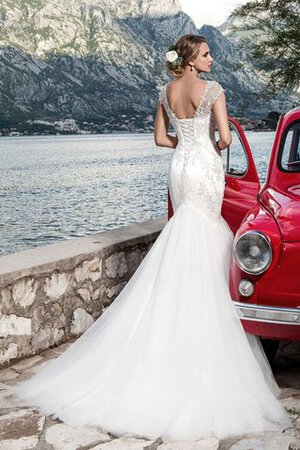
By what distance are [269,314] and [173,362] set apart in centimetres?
63

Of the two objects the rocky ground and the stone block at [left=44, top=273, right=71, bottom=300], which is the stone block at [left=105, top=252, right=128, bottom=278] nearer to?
the stone block at [left=44, top=273, right=71, bottom=300]

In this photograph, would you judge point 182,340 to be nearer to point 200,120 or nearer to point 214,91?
point 200,120

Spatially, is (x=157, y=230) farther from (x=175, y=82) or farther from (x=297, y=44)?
(x=297, y=44)

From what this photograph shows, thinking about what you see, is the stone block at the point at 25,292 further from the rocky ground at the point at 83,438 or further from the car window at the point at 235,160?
the car window at the point at 235,160

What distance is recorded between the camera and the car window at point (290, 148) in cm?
527

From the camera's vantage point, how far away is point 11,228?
3959 centimetres

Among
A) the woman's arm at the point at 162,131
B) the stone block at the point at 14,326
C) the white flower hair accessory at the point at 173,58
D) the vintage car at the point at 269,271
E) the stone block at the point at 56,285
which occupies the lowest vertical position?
the stone block at the point at 14,326

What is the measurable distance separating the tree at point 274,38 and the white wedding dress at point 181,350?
1126 centimetres

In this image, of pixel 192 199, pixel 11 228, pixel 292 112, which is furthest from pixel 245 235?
pixel 11 228

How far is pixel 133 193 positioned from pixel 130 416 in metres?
51.0

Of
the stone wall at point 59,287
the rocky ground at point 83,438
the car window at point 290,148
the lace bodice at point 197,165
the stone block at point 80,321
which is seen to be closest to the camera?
the rocky ground at point 83,438

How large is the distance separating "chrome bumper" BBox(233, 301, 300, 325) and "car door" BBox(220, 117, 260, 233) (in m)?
1.11

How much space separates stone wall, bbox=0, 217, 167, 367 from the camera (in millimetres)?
4855

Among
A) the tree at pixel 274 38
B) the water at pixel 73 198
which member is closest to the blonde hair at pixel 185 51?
the tree at pixel 274 38
